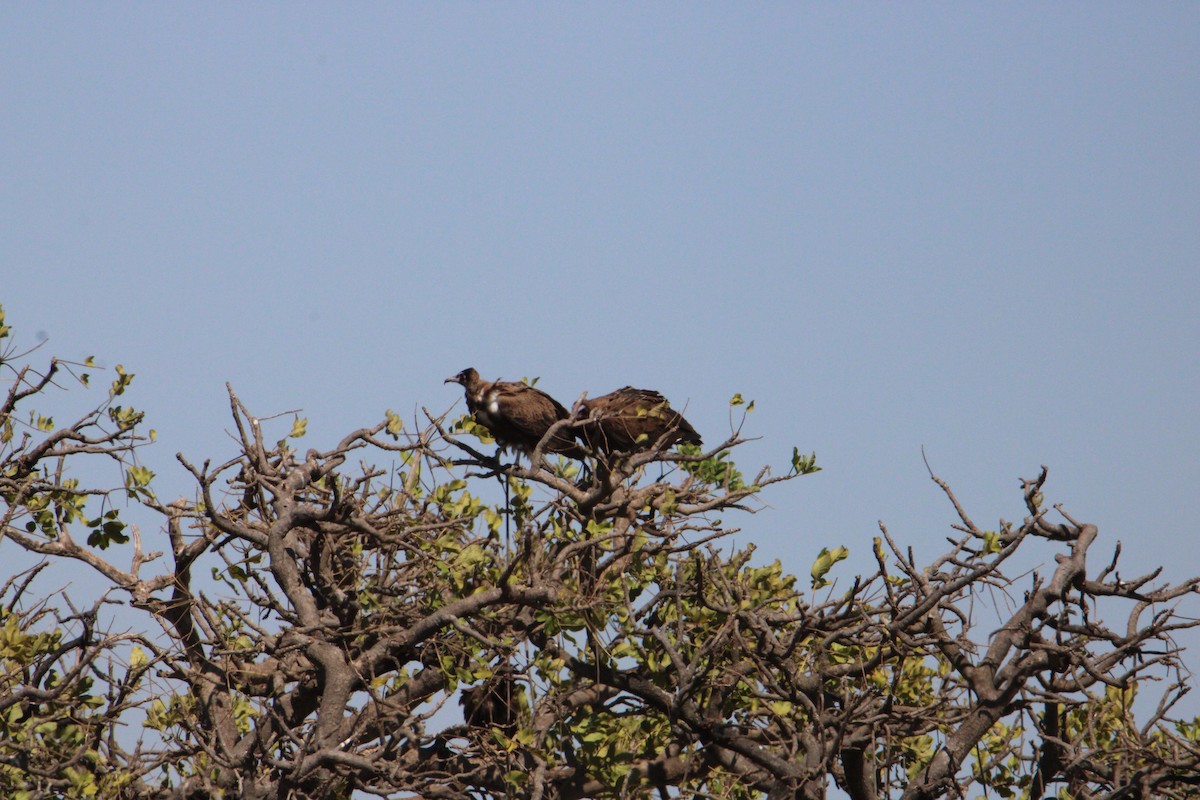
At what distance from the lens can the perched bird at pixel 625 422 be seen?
9914 millimetres

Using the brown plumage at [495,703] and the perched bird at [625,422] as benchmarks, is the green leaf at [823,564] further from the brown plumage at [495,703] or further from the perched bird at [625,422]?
the perched bird at [625,422]

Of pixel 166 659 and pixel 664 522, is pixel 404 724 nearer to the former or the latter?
pixel 166 659

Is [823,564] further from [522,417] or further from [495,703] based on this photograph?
[522,417]

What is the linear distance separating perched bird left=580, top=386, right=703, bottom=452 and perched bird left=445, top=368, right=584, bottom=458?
188 mm

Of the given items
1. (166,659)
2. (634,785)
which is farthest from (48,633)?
(634,785)

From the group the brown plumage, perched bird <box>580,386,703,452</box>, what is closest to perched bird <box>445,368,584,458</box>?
perched bird <box>580,386,703,452</box>

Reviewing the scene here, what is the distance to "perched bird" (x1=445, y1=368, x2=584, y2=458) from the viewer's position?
9938mm

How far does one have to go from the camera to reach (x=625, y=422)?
10.1m

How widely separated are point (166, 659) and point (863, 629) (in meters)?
3.83

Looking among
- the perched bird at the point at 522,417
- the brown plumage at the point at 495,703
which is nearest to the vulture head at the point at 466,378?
the perched bird at the point at 522,417

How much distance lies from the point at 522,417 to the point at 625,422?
2.60 ft

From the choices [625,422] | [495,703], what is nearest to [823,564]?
[495,703]

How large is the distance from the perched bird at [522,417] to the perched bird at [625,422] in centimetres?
19

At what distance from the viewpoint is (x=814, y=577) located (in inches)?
287
